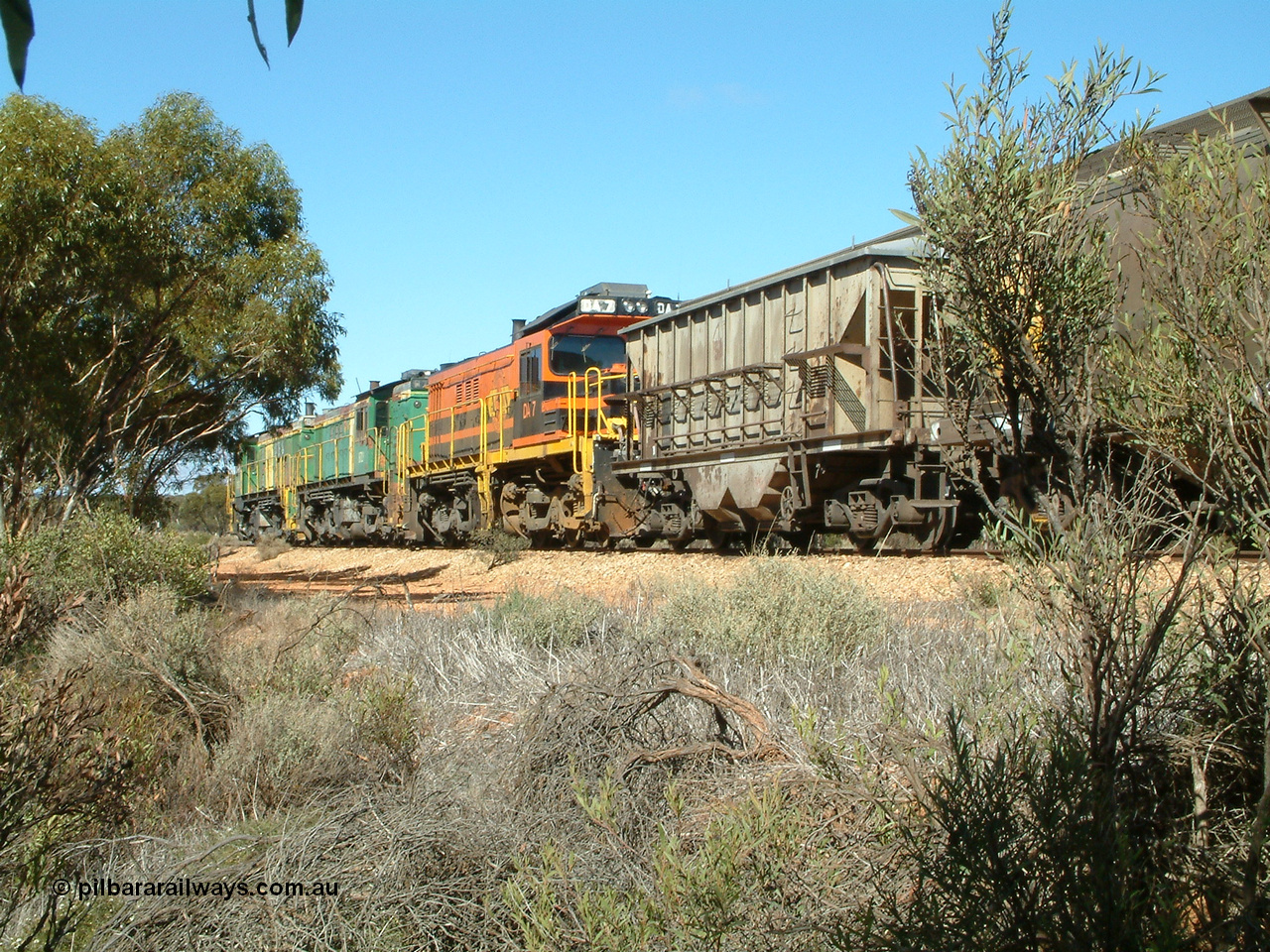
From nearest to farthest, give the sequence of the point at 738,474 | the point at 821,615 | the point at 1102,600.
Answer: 1. the point at 1102,600
2. the point at 821,615
3. the point at 738,474

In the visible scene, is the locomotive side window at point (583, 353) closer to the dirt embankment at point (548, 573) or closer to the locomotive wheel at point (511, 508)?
the locomotive wheel at point (511, 508)

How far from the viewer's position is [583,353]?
62.9 ft

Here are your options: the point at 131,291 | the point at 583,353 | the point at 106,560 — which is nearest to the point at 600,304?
the point at 583,353

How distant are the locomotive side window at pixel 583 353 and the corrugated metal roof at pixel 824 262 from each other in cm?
211

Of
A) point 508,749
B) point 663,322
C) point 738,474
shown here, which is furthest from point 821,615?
point 663,322

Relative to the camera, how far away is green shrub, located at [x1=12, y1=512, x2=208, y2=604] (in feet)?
31.5

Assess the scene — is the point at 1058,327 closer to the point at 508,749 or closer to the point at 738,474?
the point at 508,749

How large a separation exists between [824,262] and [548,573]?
20.3 ft

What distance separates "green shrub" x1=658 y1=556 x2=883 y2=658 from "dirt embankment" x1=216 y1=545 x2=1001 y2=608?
0.75 metres

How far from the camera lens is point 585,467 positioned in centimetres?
1825

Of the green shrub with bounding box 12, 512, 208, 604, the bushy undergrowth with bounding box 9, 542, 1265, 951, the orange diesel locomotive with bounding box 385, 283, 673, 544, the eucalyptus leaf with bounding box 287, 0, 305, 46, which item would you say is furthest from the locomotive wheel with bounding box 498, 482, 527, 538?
the eucalyptus leaf with bounding box 287, 0, 305, 46

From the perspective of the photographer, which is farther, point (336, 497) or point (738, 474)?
point (336, 497)

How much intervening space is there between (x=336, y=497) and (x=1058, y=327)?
30552 millimetres

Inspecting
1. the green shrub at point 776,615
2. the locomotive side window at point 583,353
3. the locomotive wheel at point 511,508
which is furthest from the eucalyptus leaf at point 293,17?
the locomotive wheel at point 511,508
